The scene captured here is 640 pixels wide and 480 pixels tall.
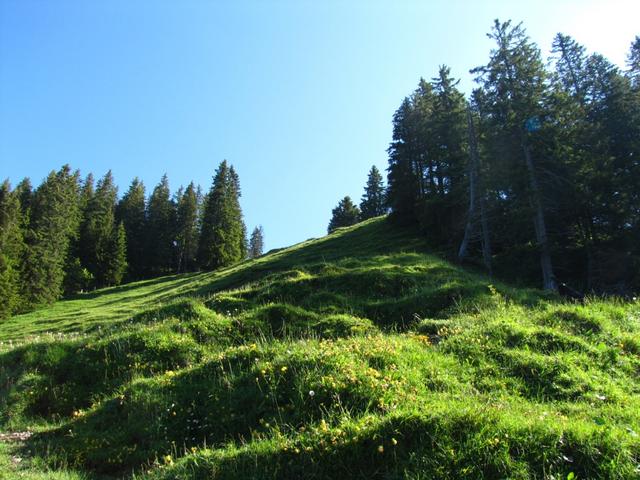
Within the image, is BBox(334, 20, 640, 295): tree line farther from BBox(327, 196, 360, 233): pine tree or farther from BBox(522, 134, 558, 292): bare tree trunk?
BBox(327, 196, 360, 233): pine tree

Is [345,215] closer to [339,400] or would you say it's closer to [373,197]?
[373,197]

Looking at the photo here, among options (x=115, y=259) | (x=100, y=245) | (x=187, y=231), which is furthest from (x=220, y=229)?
(x=100, y=245)

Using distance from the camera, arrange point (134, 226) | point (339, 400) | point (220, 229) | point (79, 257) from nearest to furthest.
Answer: point (339, 400), point (79, 257), point (220, 229), point (134, 226)

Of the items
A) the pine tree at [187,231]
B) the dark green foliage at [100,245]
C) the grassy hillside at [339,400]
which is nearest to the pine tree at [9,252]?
the dark green foliage at [100,245]

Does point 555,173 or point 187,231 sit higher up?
point 187,231

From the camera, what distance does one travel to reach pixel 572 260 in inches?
1027

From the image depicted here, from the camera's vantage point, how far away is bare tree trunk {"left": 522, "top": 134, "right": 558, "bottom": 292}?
74.9 feet

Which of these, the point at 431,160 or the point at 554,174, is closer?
the point at 554,174

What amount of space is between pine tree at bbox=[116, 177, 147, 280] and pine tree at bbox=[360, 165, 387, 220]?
43548 millimetres

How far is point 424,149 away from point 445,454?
44.1 metres

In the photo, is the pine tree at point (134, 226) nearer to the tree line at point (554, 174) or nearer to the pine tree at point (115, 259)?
the pine tree at point (115, 259)

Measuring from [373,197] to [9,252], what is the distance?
55168 mm

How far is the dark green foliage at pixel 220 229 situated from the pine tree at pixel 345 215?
19.6 meters

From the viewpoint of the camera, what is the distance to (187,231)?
243ft
